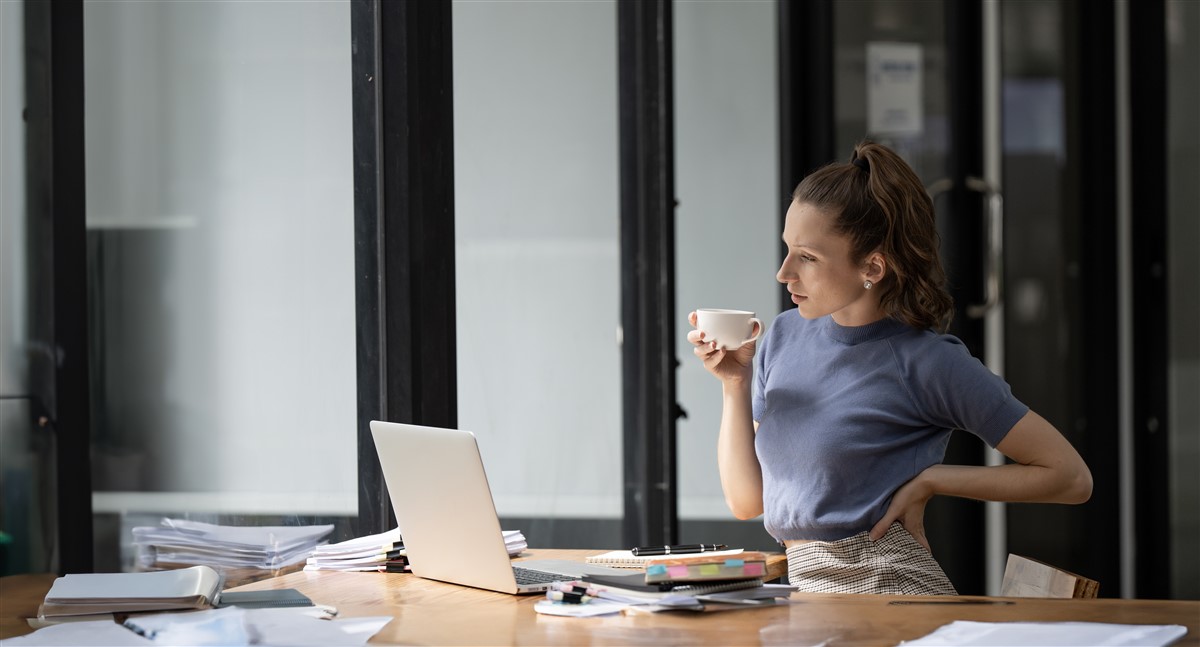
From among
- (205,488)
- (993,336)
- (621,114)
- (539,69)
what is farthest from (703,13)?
(205,488)

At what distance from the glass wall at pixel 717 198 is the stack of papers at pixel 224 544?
1.58 m

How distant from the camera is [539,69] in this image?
2684mm

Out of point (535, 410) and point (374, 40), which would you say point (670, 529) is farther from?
point (374, 40)

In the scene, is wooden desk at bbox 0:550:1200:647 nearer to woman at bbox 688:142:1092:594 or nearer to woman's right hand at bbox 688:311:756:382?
woman at bbox 688:142:1092:594

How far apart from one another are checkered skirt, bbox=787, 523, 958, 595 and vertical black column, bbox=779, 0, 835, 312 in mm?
1795

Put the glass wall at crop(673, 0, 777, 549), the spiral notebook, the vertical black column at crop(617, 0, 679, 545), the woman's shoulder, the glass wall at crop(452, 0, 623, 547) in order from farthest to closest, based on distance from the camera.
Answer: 1. the glass wall at crop(673, 0, 777, 549)
2. the vertical black column at crop(617, 0, 679, 545)
3. the glass wall at crop(452, 0, 623, 547)
4. the woman's shoulder
5. the spiral notebook

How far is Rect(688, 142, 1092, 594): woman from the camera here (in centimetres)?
183

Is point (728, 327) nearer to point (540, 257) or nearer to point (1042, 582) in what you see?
point (1042, 582)

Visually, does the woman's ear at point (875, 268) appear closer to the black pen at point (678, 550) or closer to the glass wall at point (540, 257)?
the black pen at point (678, 550)

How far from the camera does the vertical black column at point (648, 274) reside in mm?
3141

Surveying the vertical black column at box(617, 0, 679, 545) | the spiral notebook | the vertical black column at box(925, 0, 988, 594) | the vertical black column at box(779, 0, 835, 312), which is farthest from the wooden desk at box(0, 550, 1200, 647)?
the vertical black column at box(925, 0, 988, 594)

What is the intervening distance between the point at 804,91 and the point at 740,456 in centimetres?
194

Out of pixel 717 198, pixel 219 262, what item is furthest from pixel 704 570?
pixel 717 198

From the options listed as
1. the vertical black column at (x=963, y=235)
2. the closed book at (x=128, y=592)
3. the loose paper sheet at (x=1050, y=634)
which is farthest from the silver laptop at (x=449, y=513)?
the vertical black column at (x=963, y=235)
